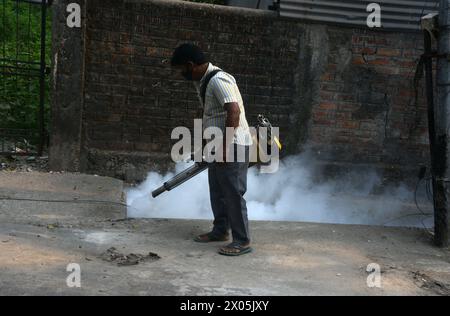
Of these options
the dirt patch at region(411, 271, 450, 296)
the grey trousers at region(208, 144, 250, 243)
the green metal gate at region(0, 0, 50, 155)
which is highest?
the green metal gate at region(0, 0, 50, 155)

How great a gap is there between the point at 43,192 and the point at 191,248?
79.1 inches

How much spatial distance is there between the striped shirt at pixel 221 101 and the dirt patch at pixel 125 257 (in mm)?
1146

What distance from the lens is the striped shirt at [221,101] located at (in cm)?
462

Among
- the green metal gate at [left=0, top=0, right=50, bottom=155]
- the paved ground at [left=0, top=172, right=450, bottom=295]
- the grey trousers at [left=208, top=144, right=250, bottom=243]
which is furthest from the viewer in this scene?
the green metal gate at [left=0, top=0, right=50, bottom=155]

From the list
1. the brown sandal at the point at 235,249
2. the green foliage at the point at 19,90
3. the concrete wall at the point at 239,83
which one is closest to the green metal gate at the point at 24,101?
the green foliage at the point at 19,90

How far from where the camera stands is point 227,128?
4.60 meters

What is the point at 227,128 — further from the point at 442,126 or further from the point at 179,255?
the point at 442,126

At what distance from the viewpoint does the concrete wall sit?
6.82 m

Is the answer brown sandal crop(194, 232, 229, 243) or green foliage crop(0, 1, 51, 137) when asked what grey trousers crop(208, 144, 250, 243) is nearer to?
brown sandal crop(194, 232, 229, 243)

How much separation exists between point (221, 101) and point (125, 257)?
1452 mm

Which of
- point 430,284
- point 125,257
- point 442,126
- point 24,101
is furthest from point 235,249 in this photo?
point 24,101

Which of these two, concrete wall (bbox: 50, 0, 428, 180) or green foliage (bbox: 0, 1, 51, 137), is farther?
green foliage (bbox: 0, 1, 51, 137)

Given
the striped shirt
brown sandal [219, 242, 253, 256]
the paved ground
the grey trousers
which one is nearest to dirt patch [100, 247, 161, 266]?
the paved ground

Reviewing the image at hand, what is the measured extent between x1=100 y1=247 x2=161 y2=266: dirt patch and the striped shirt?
1.15 meters
